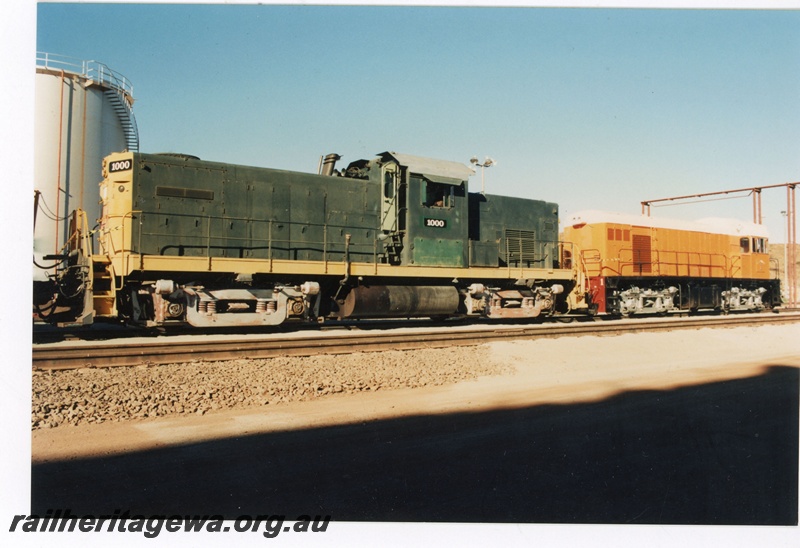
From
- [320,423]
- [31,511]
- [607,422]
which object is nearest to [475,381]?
[607,422]

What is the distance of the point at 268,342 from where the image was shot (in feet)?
26.0

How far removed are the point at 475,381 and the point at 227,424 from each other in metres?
3.07

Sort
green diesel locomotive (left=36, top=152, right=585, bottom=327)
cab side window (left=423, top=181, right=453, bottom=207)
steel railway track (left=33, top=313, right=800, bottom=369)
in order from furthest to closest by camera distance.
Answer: cab side window (left=423, top=181, right=453, bottom=207)
green diesel locomotive (left=36, top=152, right=585, bottom=327)
steel railway track (left=33, top=313, right=800, bottom=369)

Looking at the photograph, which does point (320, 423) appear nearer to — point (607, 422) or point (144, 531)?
point (144, 531)

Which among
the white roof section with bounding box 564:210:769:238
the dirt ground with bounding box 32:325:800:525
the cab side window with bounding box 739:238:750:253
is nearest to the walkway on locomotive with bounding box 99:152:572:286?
the white roof section with bounding box 564:210:769:238

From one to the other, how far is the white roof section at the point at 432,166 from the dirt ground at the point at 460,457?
6.38 m

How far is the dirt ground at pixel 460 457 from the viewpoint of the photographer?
143 inches

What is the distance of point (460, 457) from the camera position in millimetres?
4199

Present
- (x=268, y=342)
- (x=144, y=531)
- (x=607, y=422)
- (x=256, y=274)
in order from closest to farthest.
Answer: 1. (x=144, y=531)
2. (x=607, y=422)
3. (x=268, y=342)
4. (x=256, y=274)

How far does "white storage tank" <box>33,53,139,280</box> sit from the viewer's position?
1027cm

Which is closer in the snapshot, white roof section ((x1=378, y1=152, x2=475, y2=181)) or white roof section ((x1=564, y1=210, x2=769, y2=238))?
white roof section ((x1=378, y1=152, x2=475, y2=181))

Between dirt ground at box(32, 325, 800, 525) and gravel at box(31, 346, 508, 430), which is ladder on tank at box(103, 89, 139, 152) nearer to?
gravel at box(31, 346, 508, 430)

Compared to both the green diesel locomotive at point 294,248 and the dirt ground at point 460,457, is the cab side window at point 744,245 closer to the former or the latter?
the green diesel locomotive at point 294,248

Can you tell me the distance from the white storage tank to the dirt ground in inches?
255
